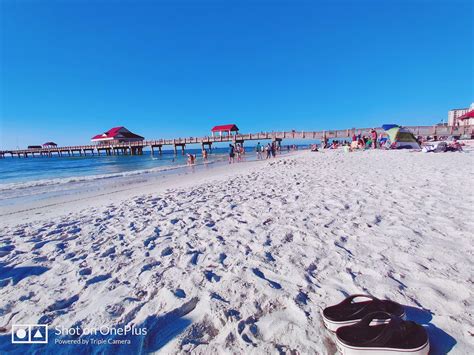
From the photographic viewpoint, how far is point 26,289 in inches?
88.8

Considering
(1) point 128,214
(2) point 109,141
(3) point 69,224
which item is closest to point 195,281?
(1) point 128,214

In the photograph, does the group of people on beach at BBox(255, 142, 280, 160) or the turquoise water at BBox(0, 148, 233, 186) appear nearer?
the turquoise water at BBox(0, 148, 233, 186)

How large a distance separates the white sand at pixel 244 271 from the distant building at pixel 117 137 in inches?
2114

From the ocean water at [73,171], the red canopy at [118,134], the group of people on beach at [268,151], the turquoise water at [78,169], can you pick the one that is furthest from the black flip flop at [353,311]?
the red canopy at [118,134]

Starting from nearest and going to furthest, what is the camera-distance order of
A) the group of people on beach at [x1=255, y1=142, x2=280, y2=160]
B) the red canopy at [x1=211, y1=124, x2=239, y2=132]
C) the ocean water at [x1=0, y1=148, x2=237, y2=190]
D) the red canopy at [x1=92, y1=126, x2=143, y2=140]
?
the ocean water at [x1=0, y1=148, x2=237, y2=190]
the group of people on beach at [x1=255, y1=142, x2=280, y2=160]
the red canopy at [x1=211, y1=124, x2=239, y2=132]
the red canopy at [x1=92, y1=126, x2=143, y2=140]

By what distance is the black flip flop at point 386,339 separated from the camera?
4.21ft

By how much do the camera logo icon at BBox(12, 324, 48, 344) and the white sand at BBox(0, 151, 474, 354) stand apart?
6cm

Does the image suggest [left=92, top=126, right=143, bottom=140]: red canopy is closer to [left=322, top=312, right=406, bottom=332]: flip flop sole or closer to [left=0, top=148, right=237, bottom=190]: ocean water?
[left=0, top=148, right=237, bottom=190]: ocean water

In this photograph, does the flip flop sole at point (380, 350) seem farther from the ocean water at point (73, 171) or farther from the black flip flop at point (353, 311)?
the ocean water at point (73, 171)

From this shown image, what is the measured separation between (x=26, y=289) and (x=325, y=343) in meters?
2.71

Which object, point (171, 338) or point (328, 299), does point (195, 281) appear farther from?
point (328, 299)

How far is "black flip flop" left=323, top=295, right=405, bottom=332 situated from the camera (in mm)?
1510

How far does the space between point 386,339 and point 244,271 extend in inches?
49.6

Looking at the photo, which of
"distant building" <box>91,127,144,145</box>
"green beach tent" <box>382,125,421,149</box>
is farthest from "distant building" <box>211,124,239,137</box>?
"green beach tent" <box>382,125,421,149</box>
